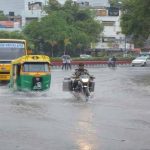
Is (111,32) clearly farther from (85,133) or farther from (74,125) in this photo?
(85,133)

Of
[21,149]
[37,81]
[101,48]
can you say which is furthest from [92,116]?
[101,48]

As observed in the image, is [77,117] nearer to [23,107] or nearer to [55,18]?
[23,107]

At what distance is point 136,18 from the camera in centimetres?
5797

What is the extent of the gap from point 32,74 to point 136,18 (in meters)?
31.5

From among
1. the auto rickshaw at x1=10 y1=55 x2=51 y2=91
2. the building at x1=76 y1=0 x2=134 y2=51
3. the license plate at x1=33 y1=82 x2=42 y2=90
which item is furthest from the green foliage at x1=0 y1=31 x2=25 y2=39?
the license plate at x1=33 y1=82 x2=42 y2=90

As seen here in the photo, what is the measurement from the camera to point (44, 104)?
20406mm

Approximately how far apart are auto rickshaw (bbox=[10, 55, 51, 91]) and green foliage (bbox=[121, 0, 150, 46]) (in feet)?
75.0

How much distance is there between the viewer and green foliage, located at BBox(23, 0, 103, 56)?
90438 mm

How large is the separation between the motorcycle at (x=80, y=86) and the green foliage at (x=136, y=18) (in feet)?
88.6

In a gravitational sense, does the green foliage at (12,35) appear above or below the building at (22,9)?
below

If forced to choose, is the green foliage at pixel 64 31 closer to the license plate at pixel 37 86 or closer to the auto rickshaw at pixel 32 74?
the auto rickshaw at pixel 32 74

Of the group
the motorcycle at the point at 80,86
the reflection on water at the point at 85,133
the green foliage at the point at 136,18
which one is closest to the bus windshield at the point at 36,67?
the motorcycle at the point at 80,86

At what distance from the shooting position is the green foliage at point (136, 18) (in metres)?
51.4

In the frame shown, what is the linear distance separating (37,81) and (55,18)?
65023 millimetres
